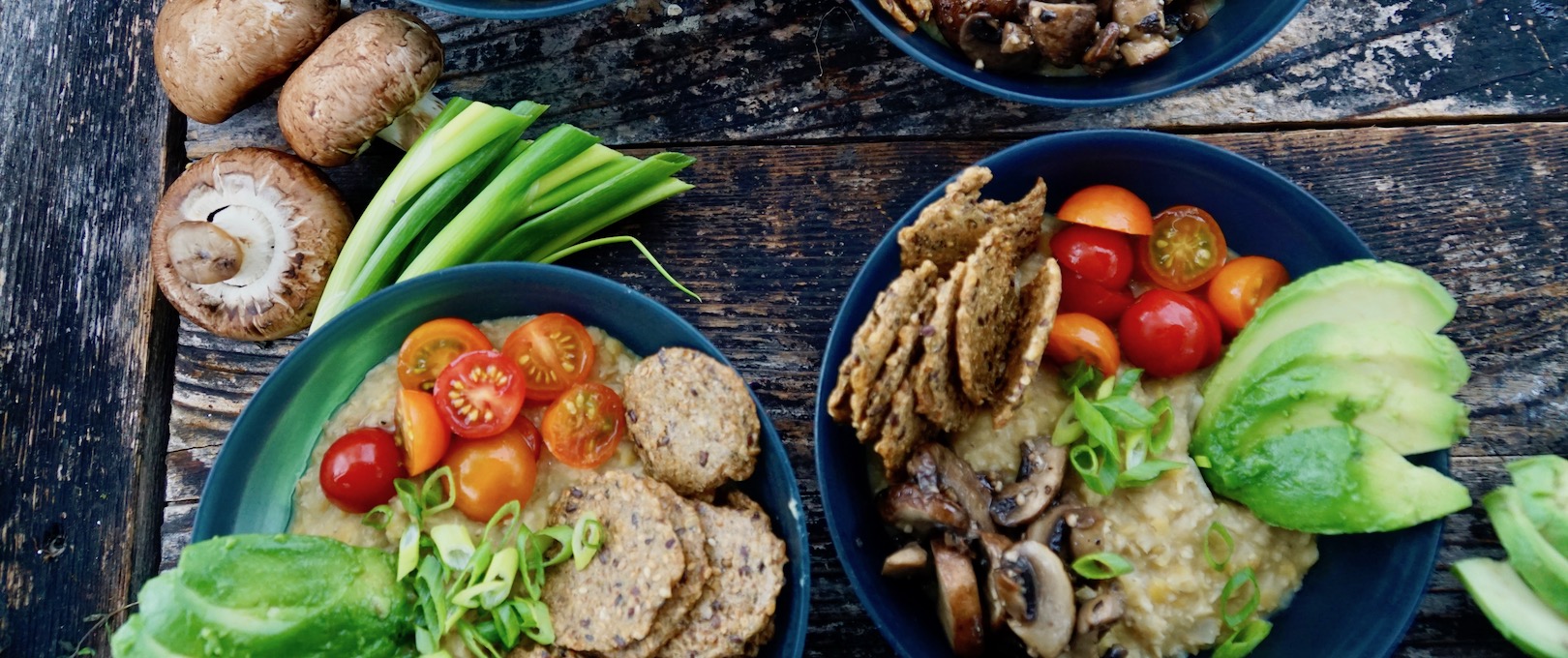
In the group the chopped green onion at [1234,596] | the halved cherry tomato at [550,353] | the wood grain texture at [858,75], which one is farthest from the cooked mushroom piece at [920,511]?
the wood grain texture at [858,75]

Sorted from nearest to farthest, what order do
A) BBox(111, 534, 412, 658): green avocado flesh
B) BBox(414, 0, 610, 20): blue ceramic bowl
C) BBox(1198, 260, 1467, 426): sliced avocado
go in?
BBox(111, 534, 412, 658): green avocado flesh < BBox(1198, 260, 1467, 426): sliced avocado < BBox(414, 0, 610, 20): blue ceramic bowl

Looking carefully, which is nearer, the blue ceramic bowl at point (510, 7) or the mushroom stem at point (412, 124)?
the blue ceramic bowl at point (510, 7)

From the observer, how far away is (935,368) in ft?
7.16

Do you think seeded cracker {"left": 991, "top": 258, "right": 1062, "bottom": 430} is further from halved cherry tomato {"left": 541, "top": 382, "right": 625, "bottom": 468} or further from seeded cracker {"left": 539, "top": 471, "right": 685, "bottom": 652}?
halved cherry tomato {"left": 541, "top": 382, "right": 625, "bottom": 468}

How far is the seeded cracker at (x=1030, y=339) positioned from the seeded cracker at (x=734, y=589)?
0.61m

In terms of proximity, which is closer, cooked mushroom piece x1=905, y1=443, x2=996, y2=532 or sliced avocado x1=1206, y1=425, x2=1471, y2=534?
sliced avocado x1=1206, y1=425, x2=1471, y2=534

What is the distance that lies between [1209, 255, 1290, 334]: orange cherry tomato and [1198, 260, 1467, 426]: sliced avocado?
111mm

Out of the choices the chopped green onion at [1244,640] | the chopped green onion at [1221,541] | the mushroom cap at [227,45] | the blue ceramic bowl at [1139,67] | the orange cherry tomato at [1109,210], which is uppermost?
the mushroom cap at [227,45]

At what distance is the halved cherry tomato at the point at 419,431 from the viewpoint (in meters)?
2.36

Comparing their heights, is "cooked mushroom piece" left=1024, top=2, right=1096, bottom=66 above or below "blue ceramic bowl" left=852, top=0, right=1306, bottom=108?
above

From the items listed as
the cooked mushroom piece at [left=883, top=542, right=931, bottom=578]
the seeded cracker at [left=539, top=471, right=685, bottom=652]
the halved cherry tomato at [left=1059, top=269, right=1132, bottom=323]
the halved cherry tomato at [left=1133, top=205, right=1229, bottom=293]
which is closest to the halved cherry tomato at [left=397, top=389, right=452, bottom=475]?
the seeded cracker at [left=539, top=471, right=685, bottom=652]

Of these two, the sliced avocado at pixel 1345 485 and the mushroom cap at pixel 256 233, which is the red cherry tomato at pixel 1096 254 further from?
the mushroom cap at pixel 256 233

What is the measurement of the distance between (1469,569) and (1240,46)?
140 cm

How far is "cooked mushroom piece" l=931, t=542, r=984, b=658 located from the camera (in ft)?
7.28
